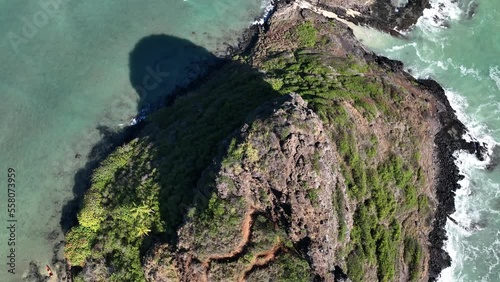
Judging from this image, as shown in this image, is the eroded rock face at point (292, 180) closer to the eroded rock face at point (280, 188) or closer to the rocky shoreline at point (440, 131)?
the eroded rock face at point (280, 188)

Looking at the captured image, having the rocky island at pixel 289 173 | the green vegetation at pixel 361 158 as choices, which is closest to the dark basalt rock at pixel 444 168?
the rocky island at pixel 289 173

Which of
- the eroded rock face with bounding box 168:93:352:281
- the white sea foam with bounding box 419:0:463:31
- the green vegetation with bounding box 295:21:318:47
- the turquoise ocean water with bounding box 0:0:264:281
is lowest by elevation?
the turquoise ocean water with bounding box 0:0:264:281

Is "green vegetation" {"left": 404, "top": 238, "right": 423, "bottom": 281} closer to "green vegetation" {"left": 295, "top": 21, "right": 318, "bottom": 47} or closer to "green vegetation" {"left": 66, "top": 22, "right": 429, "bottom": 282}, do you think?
"green vegetation" {"left": 66, "top": 22, "right": 429, "bottom": 282}

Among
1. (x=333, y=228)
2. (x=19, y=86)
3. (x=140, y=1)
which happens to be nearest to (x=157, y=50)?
(x=140, y=1)

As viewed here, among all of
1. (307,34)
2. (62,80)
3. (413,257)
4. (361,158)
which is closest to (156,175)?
(62,80)

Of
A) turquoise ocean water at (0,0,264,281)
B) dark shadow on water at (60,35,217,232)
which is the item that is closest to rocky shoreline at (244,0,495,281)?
dark shadow on water at (60,35,217,232)

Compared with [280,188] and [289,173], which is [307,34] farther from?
[280,188]
